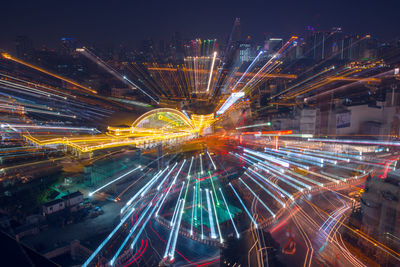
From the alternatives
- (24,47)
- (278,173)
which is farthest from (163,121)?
(24,47)

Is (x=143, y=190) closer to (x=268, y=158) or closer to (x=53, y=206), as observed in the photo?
(x=53, y=206)

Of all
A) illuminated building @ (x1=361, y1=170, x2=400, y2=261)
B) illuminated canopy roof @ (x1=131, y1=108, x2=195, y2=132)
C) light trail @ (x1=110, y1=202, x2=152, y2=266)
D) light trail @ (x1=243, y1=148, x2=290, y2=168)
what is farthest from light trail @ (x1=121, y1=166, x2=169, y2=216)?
illuminated building @ (x1=361, y1=170, x2=400, y2=261)

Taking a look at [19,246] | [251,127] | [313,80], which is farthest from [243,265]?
[313,80]

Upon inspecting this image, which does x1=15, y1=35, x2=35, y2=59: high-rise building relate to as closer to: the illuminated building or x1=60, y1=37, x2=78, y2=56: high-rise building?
x1=60, y1=37, x2=78, y2=56: high-rise building

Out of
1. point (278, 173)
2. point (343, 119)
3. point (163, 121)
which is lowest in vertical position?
point (278, 173)

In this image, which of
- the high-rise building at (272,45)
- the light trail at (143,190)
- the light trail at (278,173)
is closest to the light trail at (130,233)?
the light trail at (143,190)

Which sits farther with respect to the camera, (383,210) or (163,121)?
(163,121)

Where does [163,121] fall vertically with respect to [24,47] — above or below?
below

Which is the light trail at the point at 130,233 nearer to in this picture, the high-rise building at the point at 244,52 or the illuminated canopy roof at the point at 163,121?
the illuminated canopy roof at the point at 163,121

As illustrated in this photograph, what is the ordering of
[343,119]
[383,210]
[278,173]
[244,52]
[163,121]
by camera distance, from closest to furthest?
[383,210], [278,173], [163,121], [343,119], [244,52]

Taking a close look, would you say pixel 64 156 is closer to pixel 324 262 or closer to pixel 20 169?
pixel 20 169
